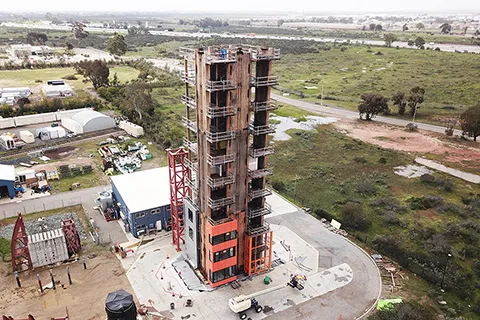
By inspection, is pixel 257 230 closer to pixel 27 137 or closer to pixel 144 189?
pixel 144 189

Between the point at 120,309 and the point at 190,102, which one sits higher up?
the point at 190,102

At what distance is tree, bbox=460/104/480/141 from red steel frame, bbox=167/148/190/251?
57005 millimetres

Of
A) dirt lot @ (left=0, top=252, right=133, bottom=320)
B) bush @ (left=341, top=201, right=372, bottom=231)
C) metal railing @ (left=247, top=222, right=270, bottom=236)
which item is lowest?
dirt lot @ (left=0, top=252, right=133, bottom=320)

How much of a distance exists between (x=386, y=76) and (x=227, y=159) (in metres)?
109

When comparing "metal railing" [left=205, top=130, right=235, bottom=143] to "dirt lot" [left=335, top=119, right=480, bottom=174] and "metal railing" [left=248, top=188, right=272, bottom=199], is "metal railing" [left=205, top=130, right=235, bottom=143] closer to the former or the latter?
"metal railing" [left=248, top=188, right=272, bottom=199]

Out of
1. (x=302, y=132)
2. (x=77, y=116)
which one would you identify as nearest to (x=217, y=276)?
(x=302, y=132)

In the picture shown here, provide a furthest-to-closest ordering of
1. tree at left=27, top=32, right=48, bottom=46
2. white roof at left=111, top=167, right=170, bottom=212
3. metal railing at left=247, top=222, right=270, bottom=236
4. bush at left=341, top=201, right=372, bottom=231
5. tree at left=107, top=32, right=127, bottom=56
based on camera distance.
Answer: tree at left=27, top=32, right=48, bottom=46 → tree at left=107, top=32, right=127, bottom=56 → bush at left=341, top=201, right=372, bottom=231 → white roof at left=111, top=167, right=170, bottom=212 → metal railing at left=247, top=222, right=270, bottom=236

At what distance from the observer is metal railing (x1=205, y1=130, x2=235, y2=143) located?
29156 millimetres

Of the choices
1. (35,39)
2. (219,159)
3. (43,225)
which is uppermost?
(219,159)

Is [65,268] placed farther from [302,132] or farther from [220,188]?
[302,132]

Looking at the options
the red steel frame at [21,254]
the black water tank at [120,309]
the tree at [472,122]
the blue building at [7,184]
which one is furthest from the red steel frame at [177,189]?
the tree at [472,122]

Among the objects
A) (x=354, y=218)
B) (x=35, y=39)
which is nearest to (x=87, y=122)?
(x=354, y=218)

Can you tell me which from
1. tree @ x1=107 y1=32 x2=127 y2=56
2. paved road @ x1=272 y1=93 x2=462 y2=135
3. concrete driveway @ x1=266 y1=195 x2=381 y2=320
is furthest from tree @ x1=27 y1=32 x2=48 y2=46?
concrete driveway @ x1=266 y1=195 x2=381 y2=320

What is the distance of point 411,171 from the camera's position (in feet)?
194
